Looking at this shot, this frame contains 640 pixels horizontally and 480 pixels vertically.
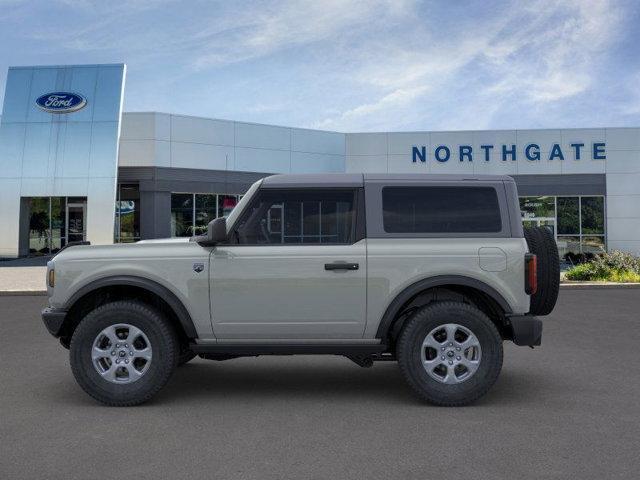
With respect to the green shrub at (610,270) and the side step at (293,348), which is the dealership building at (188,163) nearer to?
the green shrub at (610,270)

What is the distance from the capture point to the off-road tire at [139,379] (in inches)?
226

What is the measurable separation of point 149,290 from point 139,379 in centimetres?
76

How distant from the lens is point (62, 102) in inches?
1176

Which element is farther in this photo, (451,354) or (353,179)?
(353,179)

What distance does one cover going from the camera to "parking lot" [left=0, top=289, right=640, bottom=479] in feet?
13.8

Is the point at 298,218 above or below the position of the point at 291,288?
above

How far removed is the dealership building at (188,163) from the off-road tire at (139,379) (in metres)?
24.6

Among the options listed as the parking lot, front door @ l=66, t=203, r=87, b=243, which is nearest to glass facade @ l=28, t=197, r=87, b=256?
front door @ l=66, t=203, r=87, b=243

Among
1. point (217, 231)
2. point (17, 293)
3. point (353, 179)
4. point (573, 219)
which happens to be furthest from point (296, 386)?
point (573, 219)

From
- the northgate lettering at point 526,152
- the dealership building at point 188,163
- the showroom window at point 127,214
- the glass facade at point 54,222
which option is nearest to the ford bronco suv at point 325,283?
the dealership building at point 188,163

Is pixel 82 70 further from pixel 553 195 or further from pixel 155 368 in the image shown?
pixel 155 368

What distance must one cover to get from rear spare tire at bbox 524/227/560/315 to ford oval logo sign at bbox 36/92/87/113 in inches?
1084

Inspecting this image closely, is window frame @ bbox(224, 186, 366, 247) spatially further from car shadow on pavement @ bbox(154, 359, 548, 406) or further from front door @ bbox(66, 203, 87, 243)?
front door @ bbox(66, 203, 87, 243)

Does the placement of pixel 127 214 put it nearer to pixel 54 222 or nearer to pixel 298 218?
pixel 54 222
